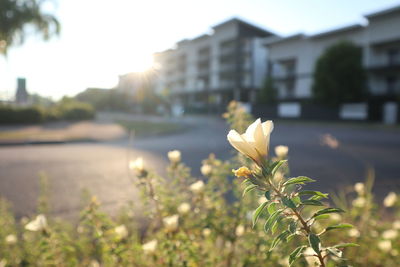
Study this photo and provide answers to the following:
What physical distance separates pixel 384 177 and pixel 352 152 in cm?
325

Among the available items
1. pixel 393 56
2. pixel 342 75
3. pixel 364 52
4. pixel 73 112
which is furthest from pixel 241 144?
pixel 393 56

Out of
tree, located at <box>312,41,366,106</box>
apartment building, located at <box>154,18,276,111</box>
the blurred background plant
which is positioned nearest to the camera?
the blurred background plant

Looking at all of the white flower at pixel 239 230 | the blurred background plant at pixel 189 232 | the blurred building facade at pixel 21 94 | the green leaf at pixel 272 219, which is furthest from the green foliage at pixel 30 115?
the green leaf at pixel 272 219

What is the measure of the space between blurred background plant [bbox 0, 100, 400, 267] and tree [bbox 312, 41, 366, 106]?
22769mm

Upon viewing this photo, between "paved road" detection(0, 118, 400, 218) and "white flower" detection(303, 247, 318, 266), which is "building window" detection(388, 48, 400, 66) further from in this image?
"white flower" detection(303, 247, 318, 266)

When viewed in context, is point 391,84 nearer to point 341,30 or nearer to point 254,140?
point 341,30

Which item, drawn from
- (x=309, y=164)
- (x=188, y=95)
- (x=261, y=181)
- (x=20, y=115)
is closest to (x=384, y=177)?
(x=309, y=164)

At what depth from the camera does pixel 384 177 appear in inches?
201

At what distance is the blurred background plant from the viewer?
1.38 metres

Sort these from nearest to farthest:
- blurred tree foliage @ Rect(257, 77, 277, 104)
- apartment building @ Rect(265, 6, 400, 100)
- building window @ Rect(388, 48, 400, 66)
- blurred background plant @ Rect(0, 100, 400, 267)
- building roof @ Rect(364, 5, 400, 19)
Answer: blurred background plant @ Rect(0, 100, 400, 267)
building roof @ Rect(364, 5, 400, 19)
apartment building @ Rect(265, 6, 400, 100)
building window @ Rect(388, 48, 400, 66)
blurred tree foliage @ Rect(257, 77, 277, 104)

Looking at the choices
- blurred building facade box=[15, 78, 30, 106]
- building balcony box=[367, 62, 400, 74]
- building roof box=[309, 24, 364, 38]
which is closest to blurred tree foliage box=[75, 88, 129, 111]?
blurred building facade box=[15, 78, 30, 106]

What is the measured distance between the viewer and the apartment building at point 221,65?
3544 centimetres

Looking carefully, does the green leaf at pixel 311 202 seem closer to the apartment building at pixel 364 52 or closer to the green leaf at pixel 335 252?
the green leaf at pixel 335 252

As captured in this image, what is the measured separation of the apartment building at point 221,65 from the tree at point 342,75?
1153 centimetres
